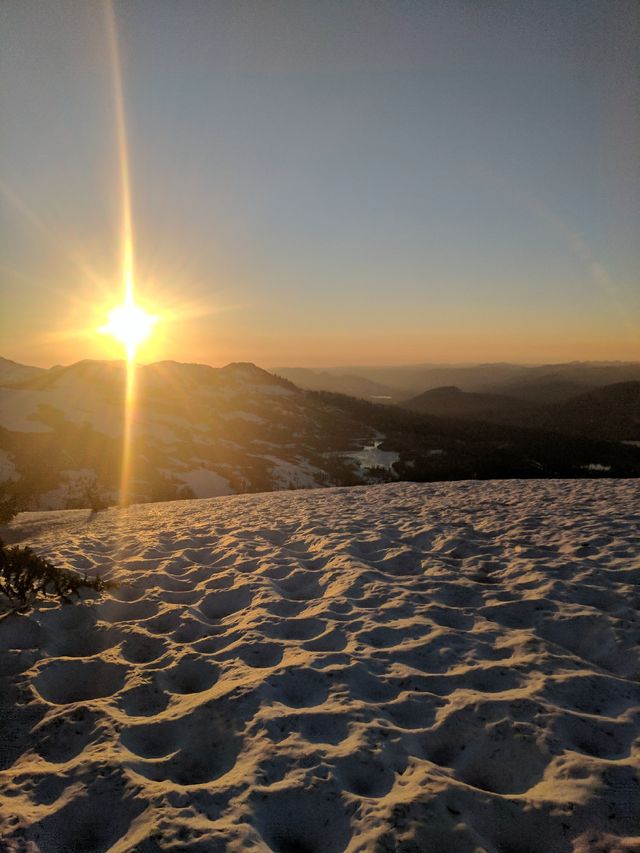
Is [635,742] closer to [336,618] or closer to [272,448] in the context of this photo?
[336,618]

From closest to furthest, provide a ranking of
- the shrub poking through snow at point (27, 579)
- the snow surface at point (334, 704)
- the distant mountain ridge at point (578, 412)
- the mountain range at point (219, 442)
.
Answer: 1. the snow surface at point (334, 704)
2. the shrub poking through snow at point (27, 579)
3. the mountain range at point (219, 442)
4. the distant mountain ridge at point (578, 412)

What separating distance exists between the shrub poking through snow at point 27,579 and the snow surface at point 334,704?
10.5 inches

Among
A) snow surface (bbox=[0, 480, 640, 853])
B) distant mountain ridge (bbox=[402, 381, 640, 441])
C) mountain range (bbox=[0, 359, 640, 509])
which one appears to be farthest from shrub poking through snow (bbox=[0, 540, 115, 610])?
distant mountain ridge (bbox=[402, 381, 640, 441])

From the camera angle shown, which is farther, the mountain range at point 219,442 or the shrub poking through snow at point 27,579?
the mountain range at point 219,442

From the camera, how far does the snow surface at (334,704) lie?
2.57 meters

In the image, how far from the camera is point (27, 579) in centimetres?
568

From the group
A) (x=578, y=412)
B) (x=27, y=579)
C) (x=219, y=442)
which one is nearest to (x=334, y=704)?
(x=27, y=579)

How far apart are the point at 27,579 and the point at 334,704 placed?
438 cm

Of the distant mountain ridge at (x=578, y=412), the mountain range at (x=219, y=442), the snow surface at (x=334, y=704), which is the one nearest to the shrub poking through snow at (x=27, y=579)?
the snow surface at (x=334, y=704)

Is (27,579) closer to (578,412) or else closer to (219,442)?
(219,442)

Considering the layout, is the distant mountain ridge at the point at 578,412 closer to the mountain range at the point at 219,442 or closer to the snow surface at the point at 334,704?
the mountain range at the point at 219,442

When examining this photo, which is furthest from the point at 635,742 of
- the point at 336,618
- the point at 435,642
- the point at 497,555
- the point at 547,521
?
the point at 547,521

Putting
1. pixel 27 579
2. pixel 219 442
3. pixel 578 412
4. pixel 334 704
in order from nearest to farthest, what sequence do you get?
pixel 334 704 → pixel 27 579 → pixel 219 442 → pixel 578 412

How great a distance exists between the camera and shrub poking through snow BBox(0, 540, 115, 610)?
5585 mm
